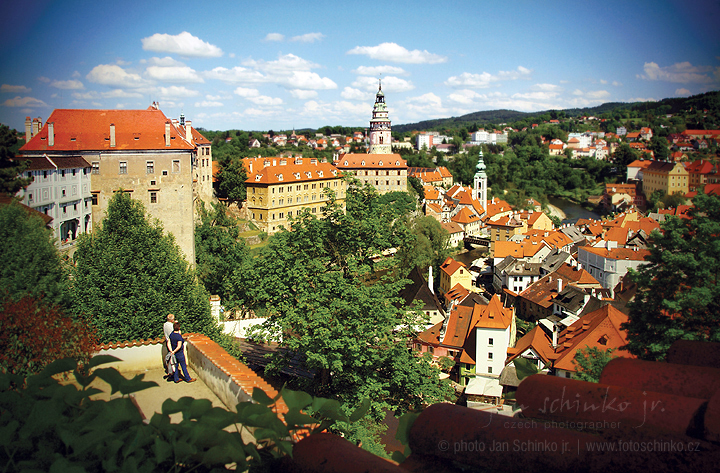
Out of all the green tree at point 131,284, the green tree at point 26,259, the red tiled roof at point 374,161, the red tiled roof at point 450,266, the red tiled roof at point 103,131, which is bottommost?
the red tiled roof at point 450,266

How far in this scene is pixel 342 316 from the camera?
9367mm

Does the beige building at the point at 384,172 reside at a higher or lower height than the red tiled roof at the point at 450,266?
higher

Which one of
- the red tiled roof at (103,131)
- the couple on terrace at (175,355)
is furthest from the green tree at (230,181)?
the couple on terrace at (175,355)

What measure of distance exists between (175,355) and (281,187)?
3804 cm

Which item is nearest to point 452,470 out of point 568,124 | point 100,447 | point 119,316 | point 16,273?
point 100,447

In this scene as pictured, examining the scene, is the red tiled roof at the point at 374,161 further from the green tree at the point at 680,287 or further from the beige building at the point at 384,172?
the green tree at the point at 680,287

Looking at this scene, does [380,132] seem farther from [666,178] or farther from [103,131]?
[103,131]

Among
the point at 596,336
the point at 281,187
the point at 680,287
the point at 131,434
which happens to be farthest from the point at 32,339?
the point at 281,187

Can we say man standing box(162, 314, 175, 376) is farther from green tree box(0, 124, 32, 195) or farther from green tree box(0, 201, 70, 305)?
green tree box(0, 124, 32, 195)

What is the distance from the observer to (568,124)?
171500 mm

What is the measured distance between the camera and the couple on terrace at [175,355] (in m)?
5.85

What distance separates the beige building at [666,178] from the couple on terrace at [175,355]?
64.2m

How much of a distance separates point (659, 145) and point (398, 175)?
49146mm

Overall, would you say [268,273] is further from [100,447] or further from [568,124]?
[568,124]
